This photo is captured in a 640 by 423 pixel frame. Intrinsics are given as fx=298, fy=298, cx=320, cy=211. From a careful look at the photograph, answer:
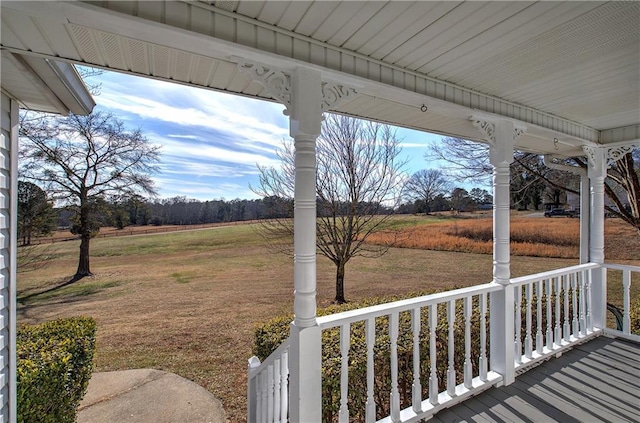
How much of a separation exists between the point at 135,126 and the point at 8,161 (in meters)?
5.18

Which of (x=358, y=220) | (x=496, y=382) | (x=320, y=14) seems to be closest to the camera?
(x=320, y=14)

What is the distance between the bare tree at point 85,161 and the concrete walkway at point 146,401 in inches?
106

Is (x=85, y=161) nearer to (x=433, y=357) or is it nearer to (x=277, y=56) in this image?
(x=277, y=56)

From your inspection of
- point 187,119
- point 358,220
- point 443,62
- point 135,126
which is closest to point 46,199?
point 135,126

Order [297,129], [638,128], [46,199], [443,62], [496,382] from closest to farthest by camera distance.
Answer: [297,129]
[443,62]
[496,382]
[638,128]
[46,199]

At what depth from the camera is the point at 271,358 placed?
73.7 inches

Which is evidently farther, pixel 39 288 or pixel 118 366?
pixel 39 288

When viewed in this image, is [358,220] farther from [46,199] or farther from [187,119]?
[46,199]

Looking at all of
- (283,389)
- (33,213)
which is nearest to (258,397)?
(283,389)

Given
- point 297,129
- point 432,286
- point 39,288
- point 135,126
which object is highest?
point 135,126

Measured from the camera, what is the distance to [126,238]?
6.11 metres

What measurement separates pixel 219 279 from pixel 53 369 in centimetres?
442

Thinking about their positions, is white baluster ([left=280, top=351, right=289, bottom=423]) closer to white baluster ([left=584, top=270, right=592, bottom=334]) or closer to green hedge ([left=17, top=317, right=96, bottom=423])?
green hedge ([left=17, top=317, right=96, bottom=423])

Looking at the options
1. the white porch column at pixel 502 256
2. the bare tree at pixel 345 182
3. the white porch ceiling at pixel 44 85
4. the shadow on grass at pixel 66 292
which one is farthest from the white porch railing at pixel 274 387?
the shadow on grass at pixel 66 292
